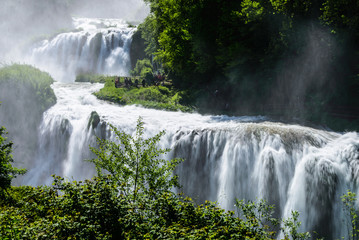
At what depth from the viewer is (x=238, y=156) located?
18172mm

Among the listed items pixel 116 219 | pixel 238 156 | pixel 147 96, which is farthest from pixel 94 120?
pixel 116 219

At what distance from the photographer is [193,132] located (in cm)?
2077

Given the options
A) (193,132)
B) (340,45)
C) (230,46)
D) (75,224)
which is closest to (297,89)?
(340,45)

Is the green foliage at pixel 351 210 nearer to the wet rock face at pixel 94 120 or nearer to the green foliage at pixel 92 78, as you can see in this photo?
the wet rock face at pixel 94 120

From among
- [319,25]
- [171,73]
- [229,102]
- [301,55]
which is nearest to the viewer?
[319,25]

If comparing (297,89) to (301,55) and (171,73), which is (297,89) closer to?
(301,55)

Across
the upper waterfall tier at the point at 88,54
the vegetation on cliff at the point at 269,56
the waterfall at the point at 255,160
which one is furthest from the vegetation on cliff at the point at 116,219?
the upper waterfall tier at the point at 88,54

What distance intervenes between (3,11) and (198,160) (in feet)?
385

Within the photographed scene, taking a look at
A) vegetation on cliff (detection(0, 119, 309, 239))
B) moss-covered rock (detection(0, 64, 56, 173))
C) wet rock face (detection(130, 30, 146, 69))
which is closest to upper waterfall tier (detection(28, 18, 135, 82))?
wet rock face (detection(130, 30, 146, 69))

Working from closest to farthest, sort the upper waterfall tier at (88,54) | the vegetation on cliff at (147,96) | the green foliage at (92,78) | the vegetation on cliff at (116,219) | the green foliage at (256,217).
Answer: the vegetation on cliff at (116,219)
the green foliage at (256,217)
the vegetation on cliff at (147,96)
the green foliage at (92,78)
the upper waterfall tier at (88,54)

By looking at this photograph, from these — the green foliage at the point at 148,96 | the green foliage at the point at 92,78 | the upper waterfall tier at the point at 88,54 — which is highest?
the upper waterfall tier at the point at 88,54

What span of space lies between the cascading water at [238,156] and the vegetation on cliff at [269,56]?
373cm

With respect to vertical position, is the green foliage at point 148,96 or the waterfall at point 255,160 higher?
the green foliage at point 148,96

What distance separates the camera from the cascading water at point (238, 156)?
14867mm
